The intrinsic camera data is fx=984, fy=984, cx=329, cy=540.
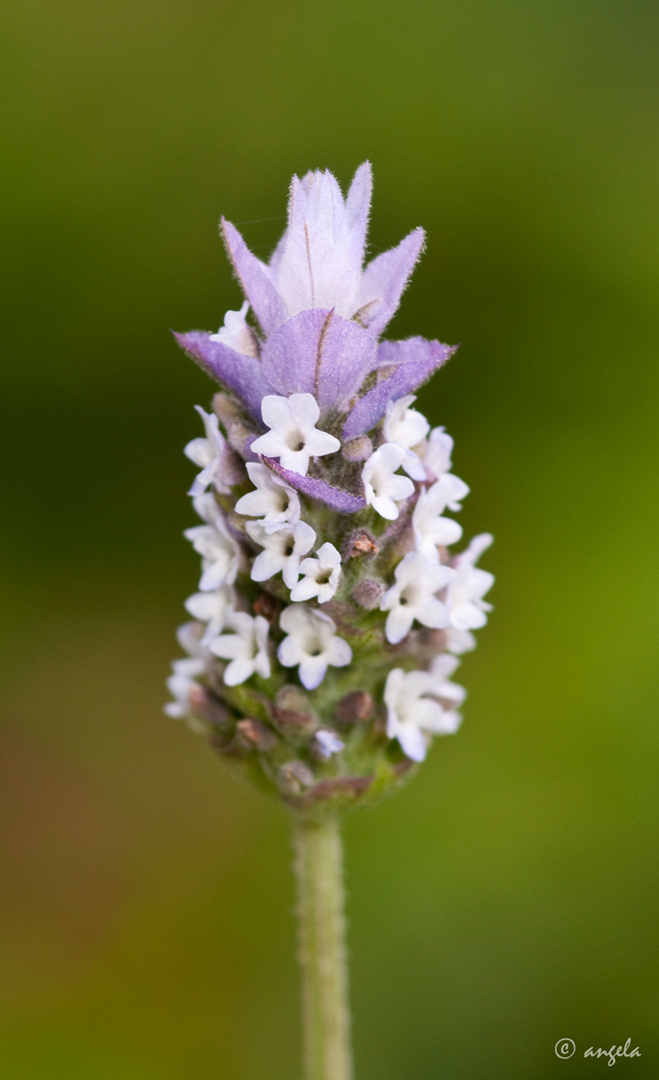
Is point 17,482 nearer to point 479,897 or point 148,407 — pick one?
point 148,407

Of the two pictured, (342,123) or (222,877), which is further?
(342,123)

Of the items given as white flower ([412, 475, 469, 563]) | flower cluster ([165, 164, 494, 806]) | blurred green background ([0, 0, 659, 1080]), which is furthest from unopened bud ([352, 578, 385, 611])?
blurred green background ([0, 0, 659, 1080])

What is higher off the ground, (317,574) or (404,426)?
(404,426)

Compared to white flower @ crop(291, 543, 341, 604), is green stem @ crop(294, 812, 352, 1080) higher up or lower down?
lower down

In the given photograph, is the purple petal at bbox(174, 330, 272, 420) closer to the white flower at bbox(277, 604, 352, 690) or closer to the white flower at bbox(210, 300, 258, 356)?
the white flower at bbox(210, 300, 258, 356)

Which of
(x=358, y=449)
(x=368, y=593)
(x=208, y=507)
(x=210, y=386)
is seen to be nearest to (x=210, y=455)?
(x=208, y=507)

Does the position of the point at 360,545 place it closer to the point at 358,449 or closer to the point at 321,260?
the point at 358,449

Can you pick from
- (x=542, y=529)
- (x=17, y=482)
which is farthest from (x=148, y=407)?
(x=542, y=529)
